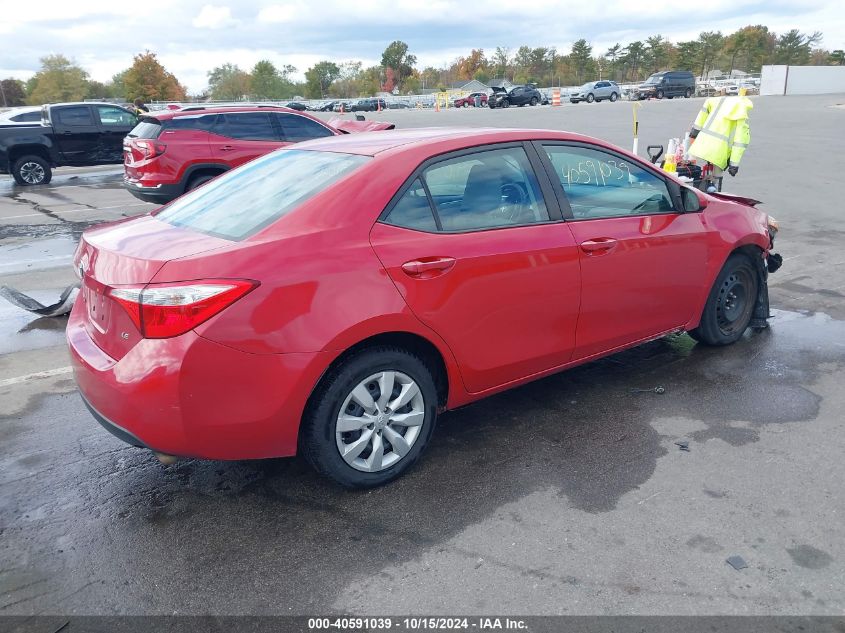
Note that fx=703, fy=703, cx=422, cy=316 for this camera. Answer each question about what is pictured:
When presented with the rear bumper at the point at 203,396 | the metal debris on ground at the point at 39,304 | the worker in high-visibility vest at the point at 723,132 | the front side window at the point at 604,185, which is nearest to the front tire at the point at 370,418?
the rear bumper at the point at 203,396

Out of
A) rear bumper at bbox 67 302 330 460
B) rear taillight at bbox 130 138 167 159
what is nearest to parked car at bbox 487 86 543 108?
rear taillight at bbox 130 138 167 159

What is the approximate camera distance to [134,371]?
9.59 feet

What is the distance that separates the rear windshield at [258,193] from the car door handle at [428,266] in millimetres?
573

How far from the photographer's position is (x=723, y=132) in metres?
8.91

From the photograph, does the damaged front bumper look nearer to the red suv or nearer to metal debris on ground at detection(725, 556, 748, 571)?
metal debris on ground at detection(725, 556, 748, 571)

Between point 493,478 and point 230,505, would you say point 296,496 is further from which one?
point 493,478

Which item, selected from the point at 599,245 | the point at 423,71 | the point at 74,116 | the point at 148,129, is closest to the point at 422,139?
the point at 599,245

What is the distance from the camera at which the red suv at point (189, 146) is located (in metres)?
10.8

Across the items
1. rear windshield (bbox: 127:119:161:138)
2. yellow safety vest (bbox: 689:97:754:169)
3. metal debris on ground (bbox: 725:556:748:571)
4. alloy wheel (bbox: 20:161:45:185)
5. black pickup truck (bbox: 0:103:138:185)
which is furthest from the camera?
alloy wheel (bbox: 20:161:45:185)

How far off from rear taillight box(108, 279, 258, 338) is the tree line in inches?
3610

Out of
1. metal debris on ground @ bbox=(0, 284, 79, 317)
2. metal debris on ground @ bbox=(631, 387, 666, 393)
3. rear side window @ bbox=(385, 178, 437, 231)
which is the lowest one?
metal debris on ground @ bbox=(631, 387, 666, 393)

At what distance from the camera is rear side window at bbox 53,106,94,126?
53.5 feet

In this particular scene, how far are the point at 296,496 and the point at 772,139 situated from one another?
70.4 feet

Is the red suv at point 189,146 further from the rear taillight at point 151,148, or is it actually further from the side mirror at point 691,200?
the side mirror at point 691,200
